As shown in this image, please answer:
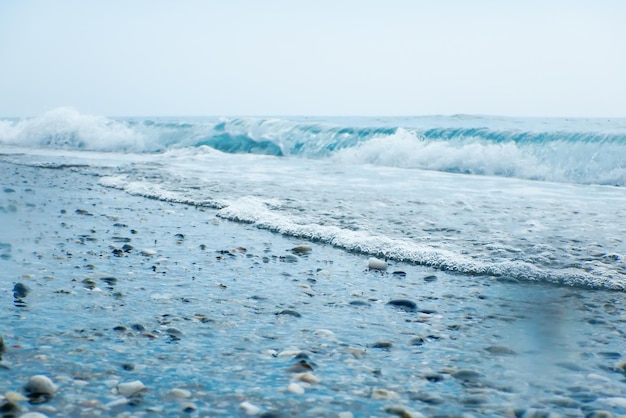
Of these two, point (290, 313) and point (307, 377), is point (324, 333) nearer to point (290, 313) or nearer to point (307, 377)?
point (290, 313)

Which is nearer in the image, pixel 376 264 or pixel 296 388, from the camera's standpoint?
pixel 296 388

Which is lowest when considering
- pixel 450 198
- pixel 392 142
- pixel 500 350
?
pixel 500 350

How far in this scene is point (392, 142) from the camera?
19844mm

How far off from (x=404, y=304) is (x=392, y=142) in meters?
16.5

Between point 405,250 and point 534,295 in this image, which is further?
point 405,250

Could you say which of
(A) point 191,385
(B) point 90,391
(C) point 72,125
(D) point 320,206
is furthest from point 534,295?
(C) point 72,125

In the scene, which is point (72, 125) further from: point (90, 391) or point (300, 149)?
point (90, 391)

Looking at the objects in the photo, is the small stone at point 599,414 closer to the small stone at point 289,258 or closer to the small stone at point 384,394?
the small stone at point 384,394

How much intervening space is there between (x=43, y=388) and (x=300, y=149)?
70.8 ft

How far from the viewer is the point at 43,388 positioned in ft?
7.48

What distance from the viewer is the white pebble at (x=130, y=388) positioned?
90.6 inches

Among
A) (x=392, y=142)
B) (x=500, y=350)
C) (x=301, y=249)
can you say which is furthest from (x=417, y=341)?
(x=392, y=142)

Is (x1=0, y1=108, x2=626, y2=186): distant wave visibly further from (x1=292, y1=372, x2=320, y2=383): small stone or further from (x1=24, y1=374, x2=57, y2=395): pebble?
(x1=24, y1=374, x2=57, y2=395): pebble

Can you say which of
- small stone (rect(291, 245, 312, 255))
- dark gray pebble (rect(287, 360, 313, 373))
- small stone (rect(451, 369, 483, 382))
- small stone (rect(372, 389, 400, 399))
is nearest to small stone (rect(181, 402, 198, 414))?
dark gray pebble (rect(287, 360, 313, 373))
